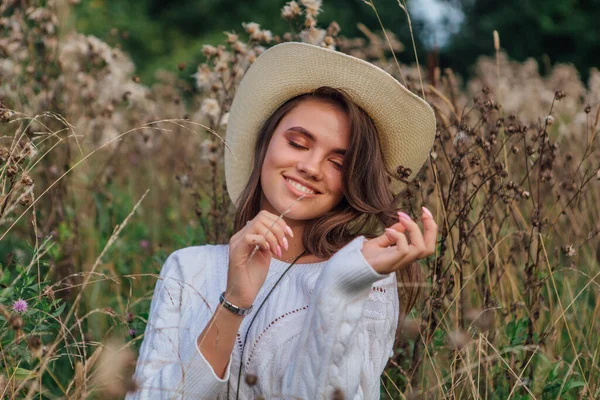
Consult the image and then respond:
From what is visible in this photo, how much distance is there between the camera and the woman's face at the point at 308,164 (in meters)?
2.08

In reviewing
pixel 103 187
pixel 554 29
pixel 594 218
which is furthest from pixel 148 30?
pixel 594 218

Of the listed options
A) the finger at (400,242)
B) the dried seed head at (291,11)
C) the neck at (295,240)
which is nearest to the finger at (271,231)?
the finger at (400,242)

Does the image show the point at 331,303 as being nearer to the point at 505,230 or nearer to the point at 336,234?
the point at 336,234

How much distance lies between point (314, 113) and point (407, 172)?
324 mm

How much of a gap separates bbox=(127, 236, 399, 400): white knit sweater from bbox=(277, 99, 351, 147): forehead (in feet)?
1.22

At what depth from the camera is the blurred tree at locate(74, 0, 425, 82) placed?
579 inches

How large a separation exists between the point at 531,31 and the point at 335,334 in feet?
56.3

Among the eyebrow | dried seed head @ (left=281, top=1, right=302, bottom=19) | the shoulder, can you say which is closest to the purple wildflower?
the shoulder

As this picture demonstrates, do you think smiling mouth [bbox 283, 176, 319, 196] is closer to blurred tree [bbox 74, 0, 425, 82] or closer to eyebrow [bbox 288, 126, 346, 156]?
eyebrow [bbox 288, 126, 346, 156]

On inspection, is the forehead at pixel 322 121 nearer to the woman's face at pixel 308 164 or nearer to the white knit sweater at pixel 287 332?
the woman's face at pixel 308 164

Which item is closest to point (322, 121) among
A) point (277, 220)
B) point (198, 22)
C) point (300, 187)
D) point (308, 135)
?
point (308, 135)

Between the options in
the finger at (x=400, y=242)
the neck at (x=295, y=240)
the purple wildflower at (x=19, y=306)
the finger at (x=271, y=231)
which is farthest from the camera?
the neck at (x=295, y=240)

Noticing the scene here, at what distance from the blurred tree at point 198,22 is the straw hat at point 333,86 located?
1110 centimetres

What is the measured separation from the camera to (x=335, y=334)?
5.38 ft
